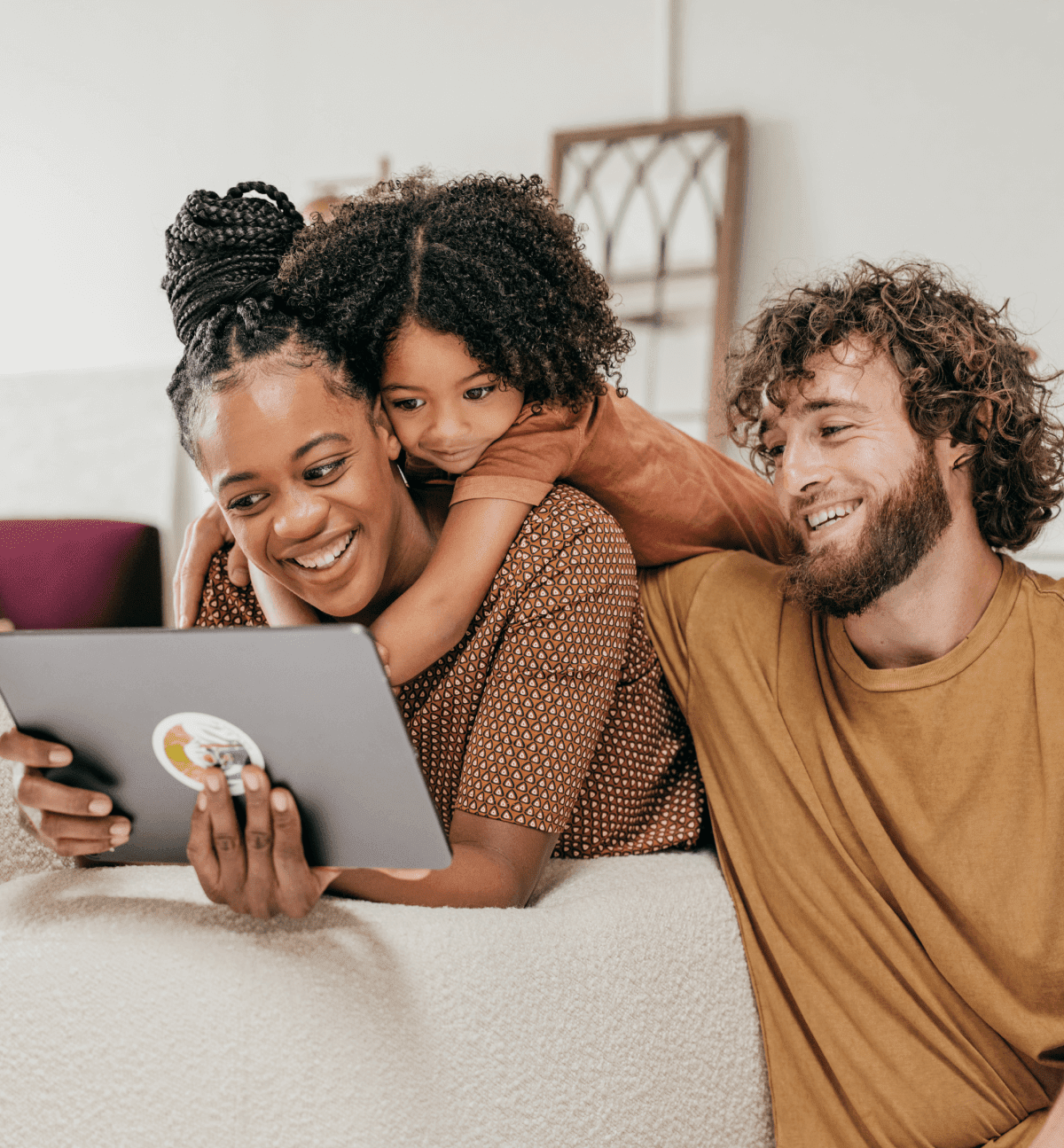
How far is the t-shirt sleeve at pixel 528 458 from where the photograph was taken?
1.14m

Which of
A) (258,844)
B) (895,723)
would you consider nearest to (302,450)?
(258,844)

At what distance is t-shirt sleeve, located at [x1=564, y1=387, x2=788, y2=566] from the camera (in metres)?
1.27

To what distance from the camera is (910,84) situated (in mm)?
2832

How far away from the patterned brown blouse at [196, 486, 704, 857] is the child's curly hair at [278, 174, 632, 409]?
0.16 m

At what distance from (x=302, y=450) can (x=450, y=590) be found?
0.67ft

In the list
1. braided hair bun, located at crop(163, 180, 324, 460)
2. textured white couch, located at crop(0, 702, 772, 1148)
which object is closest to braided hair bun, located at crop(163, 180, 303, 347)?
braided hair bun, located at crop(163, 180, 324, 460)

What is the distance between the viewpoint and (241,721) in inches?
29.8

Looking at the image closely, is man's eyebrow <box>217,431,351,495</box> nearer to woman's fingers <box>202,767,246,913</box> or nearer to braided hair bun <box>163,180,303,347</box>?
braided hair bun <box>163,180,303,347</box>

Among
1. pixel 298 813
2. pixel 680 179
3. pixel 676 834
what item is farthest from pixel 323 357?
pixel 680 179

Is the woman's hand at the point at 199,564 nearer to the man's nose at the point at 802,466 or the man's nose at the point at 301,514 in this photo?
the man's nose at the point at 301,514

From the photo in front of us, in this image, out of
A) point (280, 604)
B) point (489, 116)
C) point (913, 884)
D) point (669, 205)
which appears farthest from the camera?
point (489, 116)

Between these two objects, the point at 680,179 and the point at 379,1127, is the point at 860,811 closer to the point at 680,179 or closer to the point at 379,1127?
the point at 379,1127

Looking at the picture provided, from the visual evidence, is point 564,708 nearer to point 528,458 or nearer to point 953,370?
point 528,458

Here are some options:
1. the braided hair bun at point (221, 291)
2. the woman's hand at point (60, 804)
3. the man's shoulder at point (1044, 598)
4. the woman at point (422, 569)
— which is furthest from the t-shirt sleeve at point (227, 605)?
the man's shoulder at point (1044, 598)
